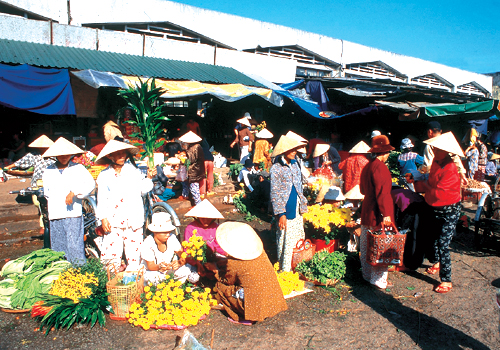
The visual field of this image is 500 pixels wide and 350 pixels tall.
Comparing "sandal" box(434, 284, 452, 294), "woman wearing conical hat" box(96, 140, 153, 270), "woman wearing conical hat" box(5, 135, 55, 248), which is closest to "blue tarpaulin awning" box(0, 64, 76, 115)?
"woman wearing conical hat" box(5, 135, 55, 248)

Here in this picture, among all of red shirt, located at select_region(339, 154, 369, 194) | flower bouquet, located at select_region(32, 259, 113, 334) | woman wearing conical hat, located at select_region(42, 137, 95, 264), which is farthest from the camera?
red shirt, located at select_region(339, 154, 369, 194)

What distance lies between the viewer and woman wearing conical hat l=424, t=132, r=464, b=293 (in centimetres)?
436

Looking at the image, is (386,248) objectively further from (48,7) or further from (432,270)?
(48,7)

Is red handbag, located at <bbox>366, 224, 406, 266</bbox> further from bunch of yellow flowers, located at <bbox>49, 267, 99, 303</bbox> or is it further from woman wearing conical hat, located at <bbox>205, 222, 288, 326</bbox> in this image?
bunch of yellow flowers, located at <bbox>49, 267, 99, 303</bbox>

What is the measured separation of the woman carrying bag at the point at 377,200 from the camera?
427cm

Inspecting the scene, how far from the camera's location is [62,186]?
441 centimetres

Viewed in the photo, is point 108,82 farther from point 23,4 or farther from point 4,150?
point 23,4

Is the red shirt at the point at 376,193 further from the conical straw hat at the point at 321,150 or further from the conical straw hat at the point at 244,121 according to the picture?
the conical straw hat at the point at 244,121

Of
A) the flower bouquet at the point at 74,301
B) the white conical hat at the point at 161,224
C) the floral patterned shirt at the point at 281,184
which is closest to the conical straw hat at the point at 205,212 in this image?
the white conical hat at the point at 161,224

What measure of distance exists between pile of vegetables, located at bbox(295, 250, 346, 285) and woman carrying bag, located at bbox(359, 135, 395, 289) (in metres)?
0.38

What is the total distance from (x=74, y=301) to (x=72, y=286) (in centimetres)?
17

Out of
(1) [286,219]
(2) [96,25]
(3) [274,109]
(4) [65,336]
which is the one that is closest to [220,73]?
(3) [274,109]

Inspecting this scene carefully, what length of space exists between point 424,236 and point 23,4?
41.7 feet

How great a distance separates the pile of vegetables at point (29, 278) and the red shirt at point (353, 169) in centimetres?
491
